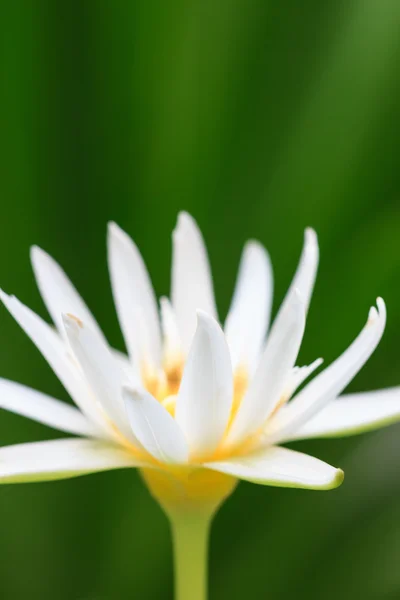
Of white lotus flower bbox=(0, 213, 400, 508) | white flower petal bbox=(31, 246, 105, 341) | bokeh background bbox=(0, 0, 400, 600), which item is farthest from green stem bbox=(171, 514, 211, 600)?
bokeh background bbox=(0, 0, 400, 600)

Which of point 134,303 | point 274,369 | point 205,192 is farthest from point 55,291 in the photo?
point 205,192

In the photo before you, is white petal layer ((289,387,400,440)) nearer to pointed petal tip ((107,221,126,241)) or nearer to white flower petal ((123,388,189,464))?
white flower petal ((123,388,189,464))

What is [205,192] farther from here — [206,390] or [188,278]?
[206,390]

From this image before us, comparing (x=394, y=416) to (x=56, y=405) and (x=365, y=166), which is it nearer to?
(x=56, y=405)

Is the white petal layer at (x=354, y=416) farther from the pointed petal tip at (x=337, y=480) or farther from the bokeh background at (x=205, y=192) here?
the bokeh background at (x=205, y=192)

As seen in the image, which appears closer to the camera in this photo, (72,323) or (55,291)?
(72,323)
